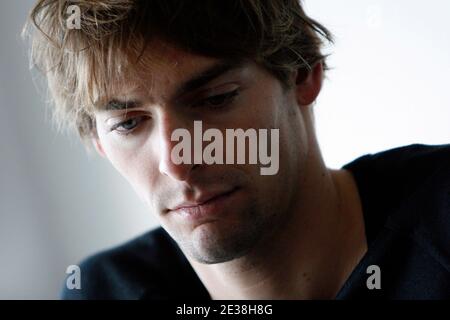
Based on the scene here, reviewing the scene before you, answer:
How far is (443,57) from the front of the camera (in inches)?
34.9

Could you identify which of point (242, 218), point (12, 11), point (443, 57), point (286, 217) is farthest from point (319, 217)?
point (12, 11)

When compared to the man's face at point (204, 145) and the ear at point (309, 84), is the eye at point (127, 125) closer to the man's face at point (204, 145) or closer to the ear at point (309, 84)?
the man's face at point (204, 145)

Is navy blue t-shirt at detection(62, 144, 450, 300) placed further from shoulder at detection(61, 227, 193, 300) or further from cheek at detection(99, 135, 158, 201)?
cheek at detection(99, 135, 158, 201)

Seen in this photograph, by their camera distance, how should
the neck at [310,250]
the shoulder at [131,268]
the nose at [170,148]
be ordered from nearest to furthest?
the nose at [170,148] < the neck at [310,250] < the shoulder at [131,268]

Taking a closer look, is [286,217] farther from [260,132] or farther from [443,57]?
[443,57]

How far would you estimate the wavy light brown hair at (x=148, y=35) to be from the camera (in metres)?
0.77

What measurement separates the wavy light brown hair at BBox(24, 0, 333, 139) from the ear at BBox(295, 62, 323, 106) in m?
0.01

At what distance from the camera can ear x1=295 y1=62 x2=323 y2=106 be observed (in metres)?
0.91

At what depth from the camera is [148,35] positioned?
77 centimetres

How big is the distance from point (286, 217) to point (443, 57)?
0.32m

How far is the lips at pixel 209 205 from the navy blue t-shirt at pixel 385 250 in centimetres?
20

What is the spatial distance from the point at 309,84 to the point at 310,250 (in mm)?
241

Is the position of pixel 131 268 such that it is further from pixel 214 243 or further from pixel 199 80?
pixel 199 80

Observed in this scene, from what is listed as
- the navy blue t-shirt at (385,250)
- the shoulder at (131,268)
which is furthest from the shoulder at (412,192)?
the shoulder at (131,268)
